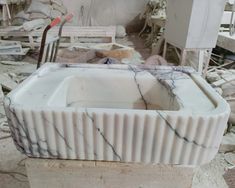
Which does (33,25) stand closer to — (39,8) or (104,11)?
(39,8)

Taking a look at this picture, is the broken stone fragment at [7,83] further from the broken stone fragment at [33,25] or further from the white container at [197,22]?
the white container at [197,22]

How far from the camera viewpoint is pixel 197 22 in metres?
2.15

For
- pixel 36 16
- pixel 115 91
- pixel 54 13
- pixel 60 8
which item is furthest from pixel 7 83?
pixel 60 8

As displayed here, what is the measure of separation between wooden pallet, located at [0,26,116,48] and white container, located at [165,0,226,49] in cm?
115

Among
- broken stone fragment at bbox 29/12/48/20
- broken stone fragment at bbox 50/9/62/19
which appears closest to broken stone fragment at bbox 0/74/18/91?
broken stone fragment at bbox 29/12/48/20

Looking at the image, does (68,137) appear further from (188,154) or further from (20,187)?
(20,187)

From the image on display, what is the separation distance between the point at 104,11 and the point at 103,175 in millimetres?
4271

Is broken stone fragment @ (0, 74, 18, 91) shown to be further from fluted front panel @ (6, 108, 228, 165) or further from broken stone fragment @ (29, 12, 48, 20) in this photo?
broken stone fragment @ (29, 12, 48, 20)

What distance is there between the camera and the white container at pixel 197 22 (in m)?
2.10

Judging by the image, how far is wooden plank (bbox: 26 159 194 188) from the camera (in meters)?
0.56

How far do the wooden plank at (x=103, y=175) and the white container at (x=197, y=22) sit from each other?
6.13ft

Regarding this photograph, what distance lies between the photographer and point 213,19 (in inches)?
85.0

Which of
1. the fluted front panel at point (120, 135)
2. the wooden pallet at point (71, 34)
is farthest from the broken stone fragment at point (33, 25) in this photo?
the fluted front panel at point (120, 135)

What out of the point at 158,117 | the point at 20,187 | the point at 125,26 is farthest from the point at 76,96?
the point at 125,26
